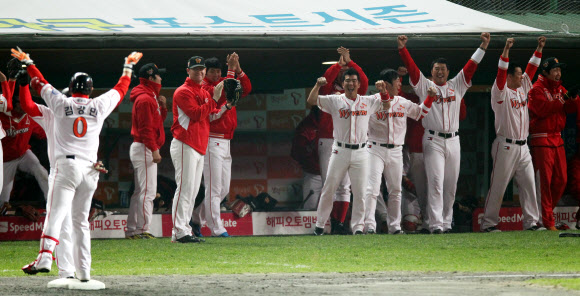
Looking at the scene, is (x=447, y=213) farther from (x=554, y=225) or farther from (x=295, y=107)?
(x=295, y=107)

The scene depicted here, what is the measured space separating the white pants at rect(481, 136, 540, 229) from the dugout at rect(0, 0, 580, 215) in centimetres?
130

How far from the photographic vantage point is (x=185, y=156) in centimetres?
917

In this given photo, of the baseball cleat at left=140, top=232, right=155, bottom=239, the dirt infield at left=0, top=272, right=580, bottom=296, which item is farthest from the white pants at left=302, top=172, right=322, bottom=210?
the dirt infield at left=0, top=272, right=580, bottom=296

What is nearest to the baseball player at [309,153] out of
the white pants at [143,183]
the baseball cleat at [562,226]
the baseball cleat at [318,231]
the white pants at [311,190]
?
the white pants at [311,190]

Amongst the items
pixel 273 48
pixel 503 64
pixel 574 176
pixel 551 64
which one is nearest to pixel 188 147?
pixel 273 48

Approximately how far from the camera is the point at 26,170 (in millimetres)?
10672

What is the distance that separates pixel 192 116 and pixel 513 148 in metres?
4.02

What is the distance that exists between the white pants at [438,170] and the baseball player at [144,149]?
3179 mm

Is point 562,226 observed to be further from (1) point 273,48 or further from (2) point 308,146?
(1) point 273,48

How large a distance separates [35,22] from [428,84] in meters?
4.67

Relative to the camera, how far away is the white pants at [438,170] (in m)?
10.4

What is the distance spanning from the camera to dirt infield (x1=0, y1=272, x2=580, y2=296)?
18.6 ft

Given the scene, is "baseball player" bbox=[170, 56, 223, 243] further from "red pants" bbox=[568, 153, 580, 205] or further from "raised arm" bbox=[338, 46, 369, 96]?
"red pants" bbox=[568, 153, 580, 205]

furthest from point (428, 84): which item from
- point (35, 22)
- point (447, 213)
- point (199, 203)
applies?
point (35, 22)
